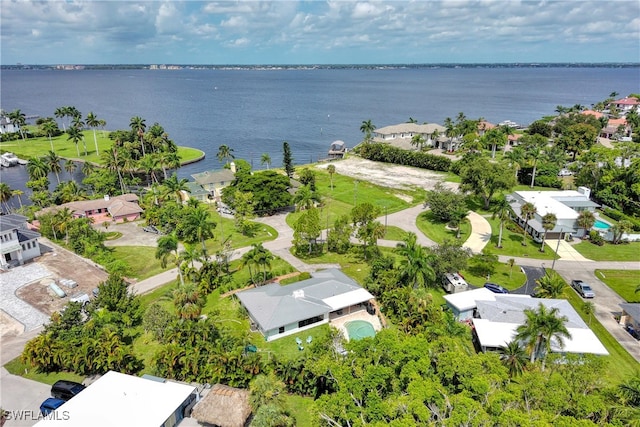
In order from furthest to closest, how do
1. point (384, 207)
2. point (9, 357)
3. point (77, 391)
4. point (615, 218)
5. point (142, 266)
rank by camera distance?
point (384, 207)
point (615, 218)
point (142, 266)
point (9, 357)
point (77, 391)

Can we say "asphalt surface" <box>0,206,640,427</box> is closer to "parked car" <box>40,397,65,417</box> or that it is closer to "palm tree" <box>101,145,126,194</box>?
"parked car" <box>40,397,65,417</box>

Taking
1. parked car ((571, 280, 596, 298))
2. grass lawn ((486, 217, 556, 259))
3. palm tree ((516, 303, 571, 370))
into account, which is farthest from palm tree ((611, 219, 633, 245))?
palm tree ((516, 303, 571, 370))

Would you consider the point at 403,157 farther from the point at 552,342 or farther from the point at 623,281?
the point at 552,342

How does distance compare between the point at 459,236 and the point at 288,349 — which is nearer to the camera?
the point at 288,349

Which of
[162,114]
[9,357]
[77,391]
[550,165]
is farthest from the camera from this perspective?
[162,114]

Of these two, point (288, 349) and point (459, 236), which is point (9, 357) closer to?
point (288, 349)

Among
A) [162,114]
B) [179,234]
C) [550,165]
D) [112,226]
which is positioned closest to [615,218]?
[550,165]

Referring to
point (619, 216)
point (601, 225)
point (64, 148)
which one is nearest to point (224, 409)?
point (601, 225)
